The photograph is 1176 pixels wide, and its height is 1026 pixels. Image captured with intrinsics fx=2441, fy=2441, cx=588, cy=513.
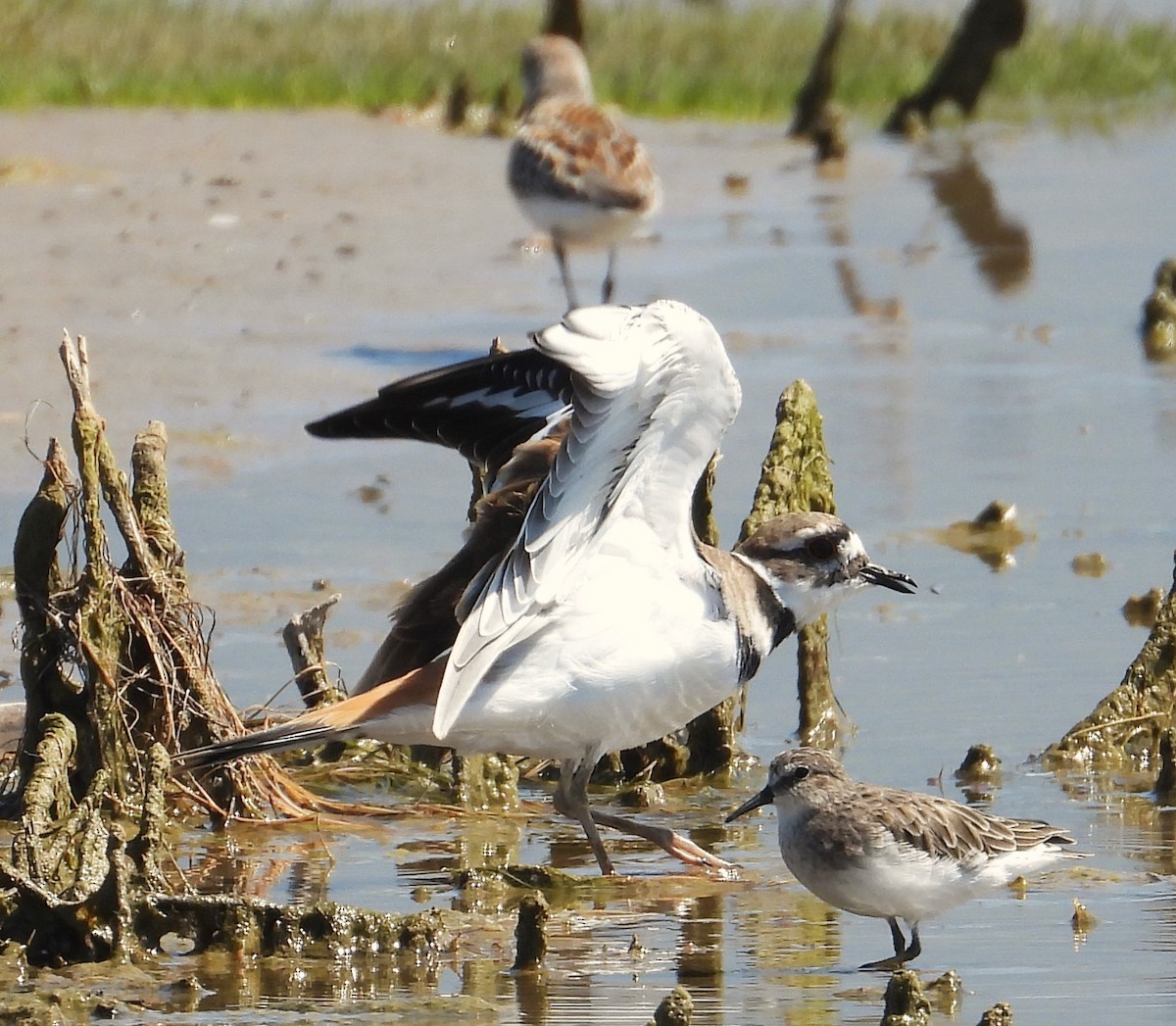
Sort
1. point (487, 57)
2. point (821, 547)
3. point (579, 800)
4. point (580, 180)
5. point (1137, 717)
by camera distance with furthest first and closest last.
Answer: point (487, 57)
point (580, 180)
point (1137, 717)
point (821, 547)
point (579, 800)

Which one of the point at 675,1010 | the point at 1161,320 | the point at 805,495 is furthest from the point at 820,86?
the point at 675,1010

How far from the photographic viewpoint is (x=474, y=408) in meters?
7.61

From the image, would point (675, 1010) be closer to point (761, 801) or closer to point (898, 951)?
point (898, 951)

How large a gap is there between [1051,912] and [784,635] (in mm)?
1522

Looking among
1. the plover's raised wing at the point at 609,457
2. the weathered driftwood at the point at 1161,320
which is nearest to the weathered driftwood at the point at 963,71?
the weathered driftwood at the point at 1161,320

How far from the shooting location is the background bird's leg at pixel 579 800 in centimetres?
720

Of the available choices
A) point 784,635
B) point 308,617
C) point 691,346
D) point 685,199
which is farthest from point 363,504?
point 685,199

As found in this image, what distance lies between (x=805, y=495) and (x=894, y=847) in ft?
7.83

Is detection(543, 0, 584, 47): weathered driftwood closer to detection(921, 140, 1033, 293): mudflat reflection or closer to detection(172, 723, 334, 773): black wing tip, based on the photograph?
detection(921, 140, 1033, 293): mudflat reflection

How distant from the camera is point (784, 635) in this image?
782 cm

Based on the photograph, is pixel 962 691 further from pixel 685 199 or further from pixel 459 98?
pixel 459 98

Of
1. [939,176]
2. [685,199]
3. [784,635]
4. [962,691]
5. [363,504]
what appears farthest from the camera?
[939,176]

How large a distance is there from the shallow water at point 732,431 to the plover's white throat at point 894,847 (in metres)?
0.16

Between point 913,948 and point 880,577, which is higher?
Result: point 880,577
